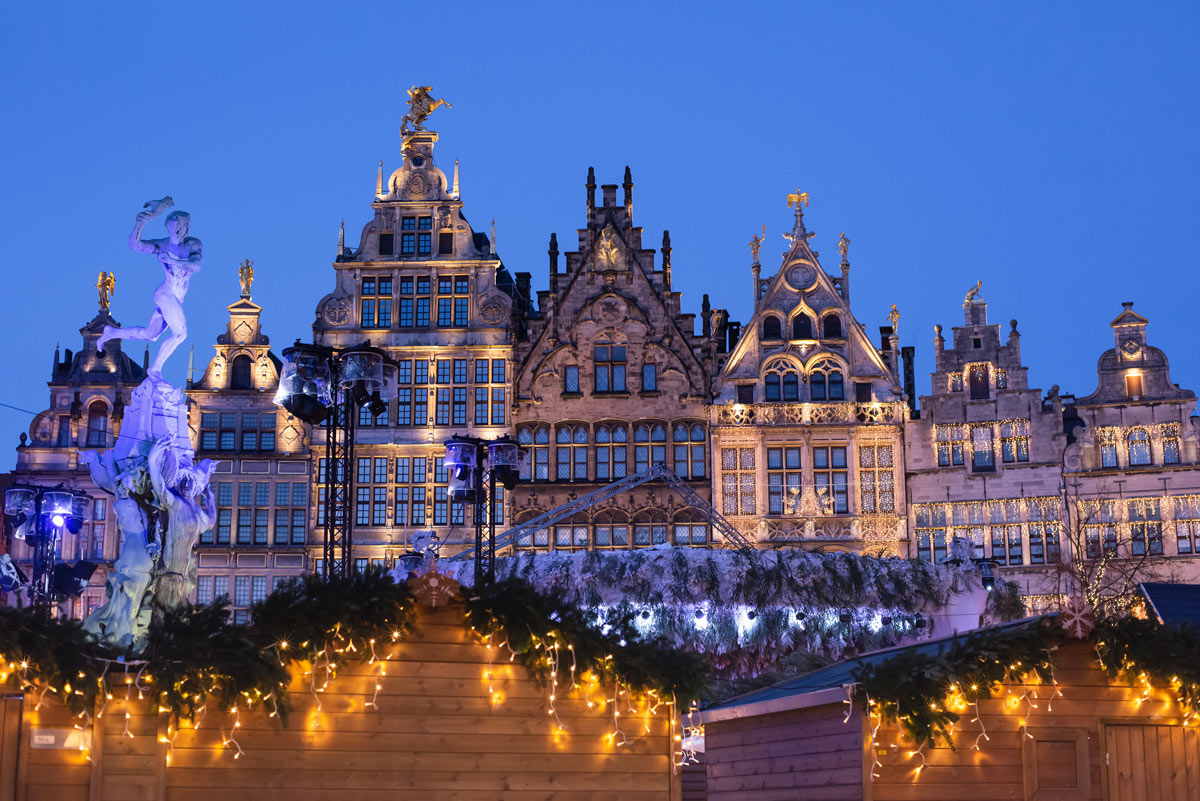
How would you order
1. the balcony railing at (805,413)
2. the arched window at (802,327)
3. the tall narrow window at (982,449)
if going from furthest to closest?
1. the arched window at (802,327)
2. the tall narrow window at (982,449)
3. the balcony railing at (805,413)

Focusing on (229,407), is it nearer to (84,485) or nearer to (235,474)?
(235,474)

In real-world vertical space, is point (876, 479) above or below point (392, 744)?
above

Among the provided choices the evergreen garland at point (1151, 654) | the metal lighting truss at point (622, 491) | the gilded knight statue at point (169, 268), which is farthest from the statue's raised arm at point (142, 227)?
the metal lighting truss at point (622, 491)

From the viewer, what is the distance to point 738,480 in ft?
139

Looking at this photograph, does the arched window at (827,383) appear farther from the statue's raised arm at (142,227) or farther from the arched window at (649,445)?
the statue's raised arm at (142,227)

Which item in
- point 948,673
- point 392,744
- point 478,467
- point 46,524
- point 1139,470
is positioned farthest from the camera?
point 1139,470

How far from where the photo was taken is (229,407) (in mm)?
44188

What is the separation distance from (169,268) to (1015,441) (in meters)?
27.9

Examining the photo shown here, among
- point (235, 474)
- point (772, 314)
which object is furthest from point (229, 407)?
point (772, 314)

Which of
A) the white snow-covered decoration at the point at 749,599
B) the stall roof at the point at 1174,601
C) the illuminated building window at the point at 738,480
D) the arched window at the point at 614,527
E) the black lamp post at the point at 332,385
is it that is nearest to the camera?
the stall roof at the point at 1174,601

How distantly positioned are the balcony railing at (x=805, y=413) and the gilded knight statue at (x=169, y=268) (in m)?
23.7

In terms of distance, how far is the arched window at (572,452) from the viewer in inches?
1695

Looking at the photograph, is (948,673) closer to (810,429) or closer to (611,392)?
(810,429)

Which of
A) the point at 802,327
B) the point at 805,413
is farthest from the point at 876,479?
the point at 802,327
